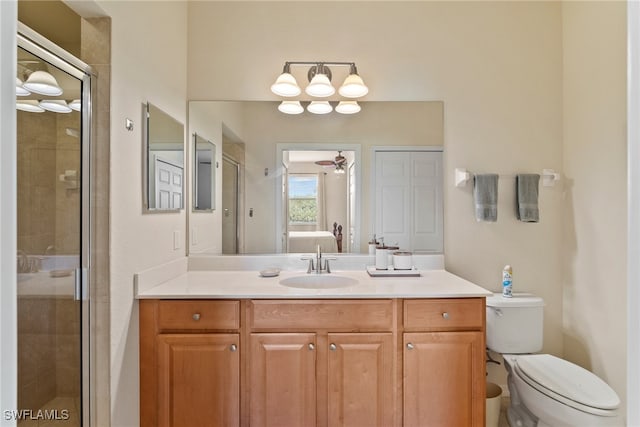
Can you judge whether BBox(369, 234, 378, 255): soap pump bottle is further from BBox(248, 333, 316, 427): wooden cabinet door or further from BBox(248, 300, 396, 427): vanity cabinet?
BBox(248, 333, 316, 427): wooden cabinet door

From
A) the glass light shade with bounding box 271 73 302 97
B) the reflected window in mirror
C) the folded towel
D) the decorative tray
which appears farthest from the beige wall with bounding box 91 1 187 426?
the folded towel

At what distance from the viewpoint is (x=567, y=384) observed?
1.61m

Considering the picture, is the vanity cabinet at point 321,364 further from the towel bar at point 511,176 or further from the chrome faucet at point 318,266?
the towel bar at point 511,176

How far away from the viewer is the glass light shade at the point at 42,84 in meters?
1.28

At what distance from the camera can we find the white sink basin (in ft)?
6.39

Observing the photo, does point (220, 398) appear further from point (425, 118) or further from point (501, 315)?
point (425, 118)

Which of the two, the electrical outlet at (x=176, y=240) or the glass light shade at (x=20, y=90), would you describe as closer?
the glass light shade at (x=20, y=90)

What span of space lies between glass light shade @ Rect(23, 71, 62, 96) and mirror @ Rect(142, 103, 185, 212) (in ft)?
1.17

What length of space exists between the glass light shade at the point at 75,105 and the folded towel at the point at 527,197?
244 centimetres

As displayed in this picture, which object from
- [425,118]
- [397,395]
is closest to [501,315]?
[397,395]

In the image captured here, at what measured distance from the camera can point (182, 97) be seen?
2.11 metres

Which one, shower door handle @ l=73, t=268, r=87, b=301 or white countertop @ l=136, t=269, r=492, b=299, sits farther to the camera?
white countertop @ l=136, t=269, r=492, b=299

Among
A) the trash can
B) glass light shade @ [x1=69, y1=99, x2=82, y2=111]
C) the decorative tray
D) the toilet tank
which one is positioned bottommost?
the trash can

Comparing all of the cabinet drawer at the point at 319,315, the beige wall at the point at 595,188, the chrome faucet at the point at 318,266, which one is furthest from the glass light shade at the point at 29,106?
the beige wall at the point at 595,188
